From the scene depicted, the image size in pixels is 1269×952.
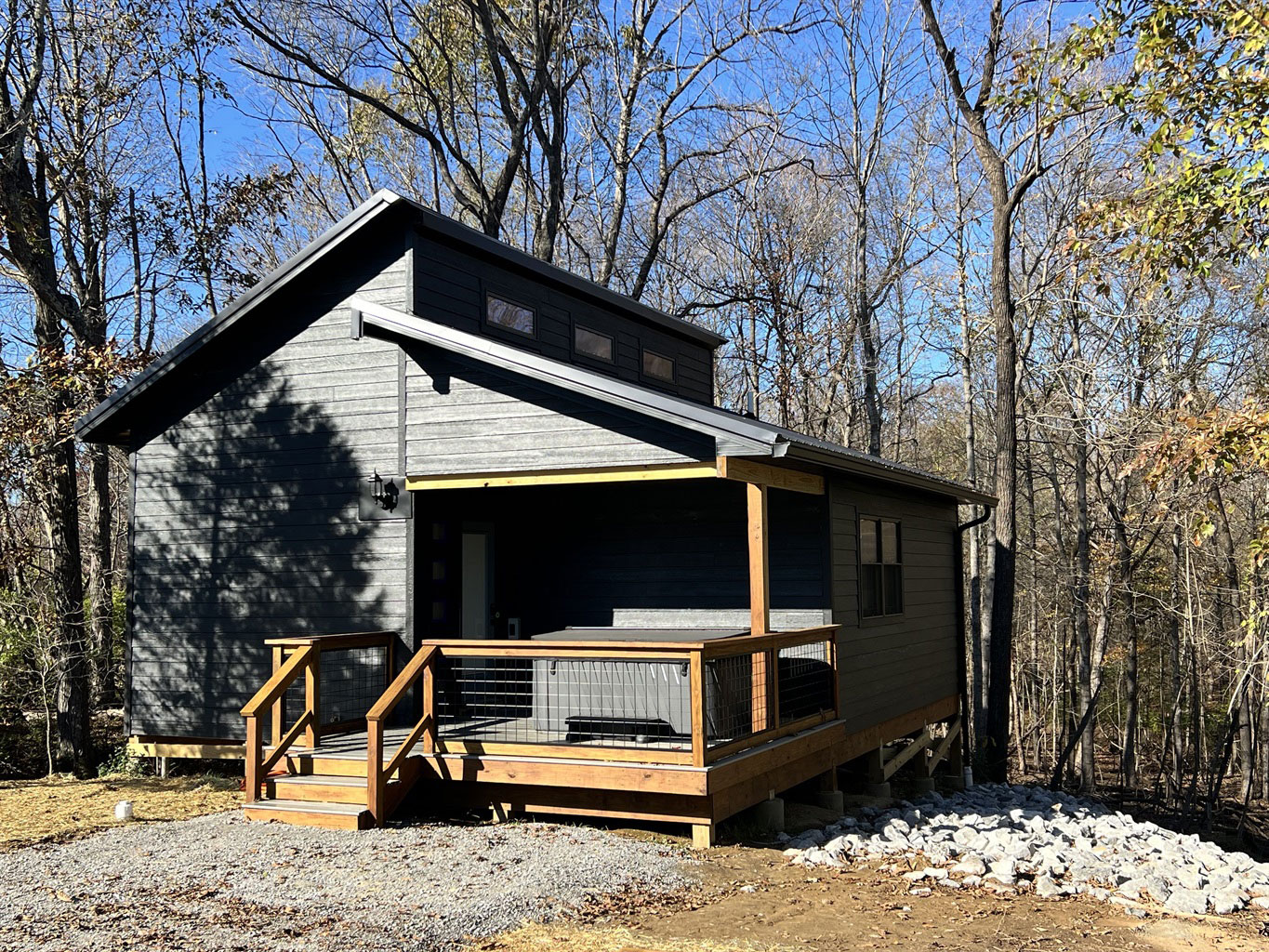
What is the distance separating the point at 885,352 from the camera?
28.1 metres

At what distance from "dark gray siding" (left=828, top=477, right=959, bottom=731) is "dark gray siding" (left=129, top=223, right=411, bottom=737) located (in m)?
4.35

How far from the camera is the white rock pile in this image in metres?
7.94

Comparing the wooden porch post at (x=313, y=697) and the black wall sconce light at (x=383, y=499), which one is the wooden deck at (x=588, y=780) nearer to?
the wooden porch post at (x=313, y=697)

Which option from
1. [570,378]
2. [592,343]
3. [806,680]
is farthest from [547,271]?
[806,680]

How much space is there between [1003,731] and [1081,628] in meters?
6.67

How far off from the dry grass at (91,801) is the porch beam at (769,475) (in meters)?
5.37

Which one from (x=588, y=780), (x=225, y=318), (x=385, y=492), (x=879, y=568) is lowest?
(x=588, y=780)

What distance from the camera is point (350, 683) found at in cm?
1098

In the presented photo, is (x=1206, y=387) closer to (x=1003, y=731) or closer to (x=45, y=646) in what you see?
(x=1003, y=731)

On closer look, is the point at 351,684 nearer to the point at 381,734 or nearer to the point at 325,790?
the point at 325,790

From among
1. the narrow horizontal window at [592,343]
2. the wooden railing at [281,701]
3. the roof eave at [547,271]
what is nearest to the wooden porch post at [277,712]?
the wooden railing at [281,701]

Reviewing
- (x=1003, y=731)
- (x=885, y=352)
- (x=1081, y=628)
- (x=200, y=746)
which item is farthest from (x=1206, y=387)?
(x=200, y=746)

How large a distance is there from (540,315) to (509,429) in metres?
3.04

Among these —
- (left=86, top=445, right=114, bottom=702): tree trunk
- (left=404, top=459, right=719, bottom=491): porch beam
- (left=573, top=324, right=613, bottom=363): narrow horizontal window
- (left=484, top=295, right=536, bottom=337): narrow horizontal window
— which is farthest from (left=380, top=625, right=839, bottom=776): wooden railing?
(left=86, top=445, right=114, bottom=702): tree trunk
